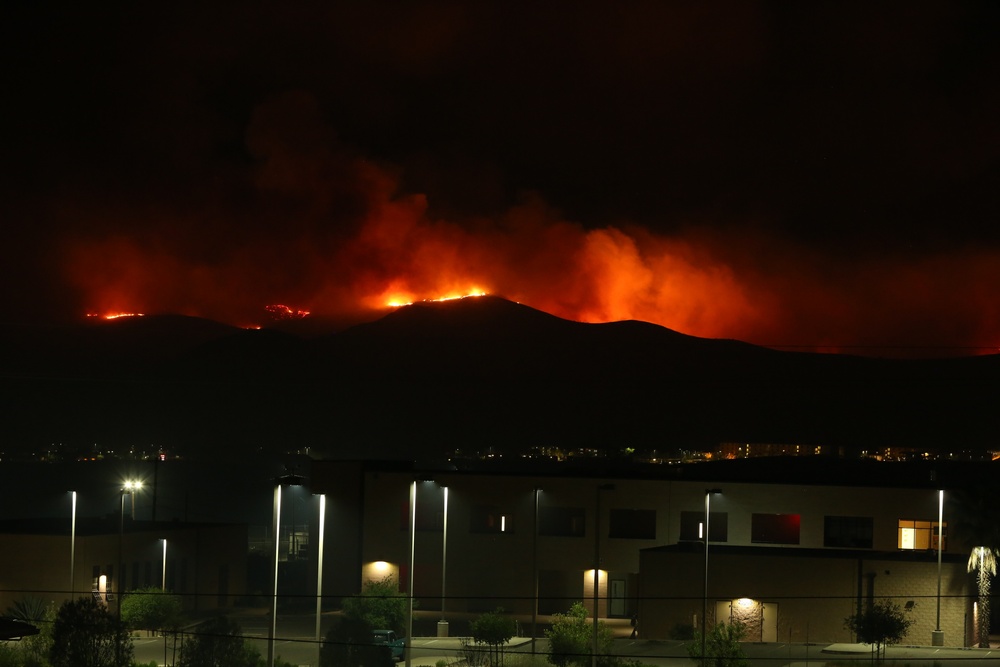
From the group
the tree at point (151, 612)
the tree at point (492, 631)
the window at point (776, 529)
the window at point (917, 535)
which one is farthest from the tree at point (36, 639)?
the window at point (917, 535)

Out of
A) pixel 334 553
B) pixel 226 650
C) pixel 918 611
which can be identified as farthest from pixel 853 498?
pixel 226 650

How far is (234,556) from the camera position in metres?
69.4

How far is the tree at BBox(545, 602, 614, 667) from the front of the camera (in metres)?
40.8

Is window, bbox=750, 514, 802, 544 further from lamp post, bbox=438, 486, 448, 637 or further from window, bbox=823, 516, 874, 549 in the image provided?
lamp post, bbox=438, 486, 448, 637

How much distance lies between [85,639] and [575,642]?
49.0ft

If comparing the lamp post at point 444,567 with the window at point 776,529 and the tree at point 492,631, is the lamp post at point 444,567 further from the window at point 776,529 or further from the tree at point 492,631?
the window at point 776,529

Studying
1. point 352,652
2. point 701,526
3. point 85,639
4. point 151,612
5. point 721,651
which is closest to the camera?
point 85,639

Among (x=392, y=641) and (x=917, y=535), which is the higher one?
(x=917, y=535)

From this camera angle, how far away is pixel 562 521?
6431 centimetres

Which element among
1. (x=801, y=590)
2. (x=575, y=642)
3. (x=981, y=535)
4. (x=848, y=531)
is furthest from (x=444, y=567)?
(x=981, y=535)

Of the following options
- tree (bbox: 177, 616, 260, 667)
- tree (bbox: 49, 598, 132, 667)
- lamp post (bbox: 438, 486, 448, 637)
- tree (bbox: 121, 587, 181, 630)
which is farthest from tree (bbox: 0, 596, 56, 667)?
lamp post (bbox: 438, 486, 448, 637)

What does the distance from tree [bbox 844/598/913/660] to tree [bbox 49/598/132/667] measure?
82.2ft

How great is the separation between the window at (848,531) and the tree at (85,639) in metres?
32.9

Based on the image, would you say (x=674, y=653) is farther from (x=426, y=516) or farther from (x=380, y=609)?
(x=426, y=516)
